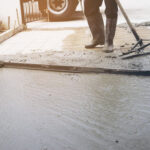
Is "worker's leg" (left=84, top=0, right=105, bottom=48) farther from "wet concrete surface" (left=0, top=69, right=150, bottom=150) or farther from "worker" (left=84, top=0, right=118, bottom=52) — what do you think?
"wet concrete surface" (left=0, top=69, right=150, bottom=150)

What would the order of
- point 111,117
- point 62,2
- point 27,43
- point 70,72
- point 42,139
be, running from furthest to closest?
point 62,2
point 27,43
point 70,72
point 111,117
point 42,139

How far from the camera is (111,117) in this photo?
6.00 ft

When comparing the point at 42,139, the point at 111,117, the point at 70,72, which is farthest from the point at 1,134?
the point at 70,72

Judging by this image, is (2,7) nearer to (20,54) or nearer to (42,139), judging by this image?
(20,54)

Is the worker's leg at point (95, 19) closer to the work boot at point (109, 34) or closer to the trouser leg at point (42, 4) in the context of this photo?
the work boot at point (109, 34)

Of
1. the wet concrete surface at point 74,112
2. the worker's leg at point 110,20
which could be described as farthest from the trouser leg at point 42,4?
the wet concrete surface at point 74,112

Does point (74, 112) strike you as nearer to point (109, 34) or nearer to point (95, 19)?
point (109, 34)

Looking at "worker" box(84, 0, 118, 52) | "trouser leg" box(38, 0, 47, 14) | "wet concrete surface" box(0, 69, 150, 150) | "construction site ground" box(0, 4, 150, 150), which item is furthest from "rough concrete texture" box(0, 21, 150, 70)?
"trouser leg" box(38, 0, 47, 14)

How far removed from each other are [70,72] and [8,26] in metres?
5.19

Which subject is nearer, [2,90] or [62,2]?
[2,90]

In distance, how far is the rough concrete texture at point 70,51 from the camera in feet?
10.1

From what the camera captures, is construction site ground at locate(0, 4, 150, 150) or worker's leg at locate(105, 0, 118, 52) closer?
construction site ground at locate(0, 4, 150, 150)

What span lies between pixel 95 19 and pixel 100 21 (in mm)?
95

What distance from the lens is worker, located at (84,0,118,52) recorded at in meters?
3.57
